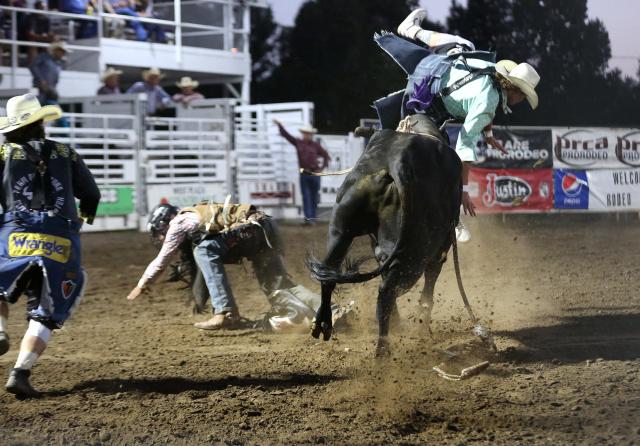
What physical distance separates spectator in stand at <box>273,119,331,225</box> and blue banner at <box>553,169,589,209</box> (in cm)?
390

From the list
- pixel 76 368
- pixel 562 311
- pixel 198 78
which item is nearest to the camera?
pixel 76 368

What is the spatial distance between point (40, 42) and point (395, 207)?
36.1ft

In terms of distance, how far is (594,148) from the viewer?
15594mm

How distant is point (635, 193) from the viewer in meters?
15.7

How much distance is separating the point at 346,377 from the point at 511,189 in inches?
423

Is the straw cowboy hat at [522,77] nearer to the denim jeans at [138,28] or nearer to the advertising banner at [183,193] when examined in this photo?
the advertising banner at [183,193]

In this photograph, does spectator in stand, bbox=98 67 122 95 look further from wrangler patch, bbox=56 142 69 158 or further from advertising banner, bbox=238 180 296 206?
wrangler patch, bbox=56 142 69 158

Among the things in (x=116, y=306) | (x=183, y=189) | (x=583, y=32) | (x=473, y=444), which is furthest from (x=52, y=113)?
(x=583, y=32)

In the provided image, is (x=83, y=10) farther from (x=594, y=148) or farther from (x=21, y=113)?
(x=21, y=113)

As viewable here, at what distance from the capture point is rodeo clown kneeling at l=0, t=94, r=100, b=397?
15.3 ft

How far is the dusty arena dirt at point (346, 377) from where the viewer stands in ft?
13.1

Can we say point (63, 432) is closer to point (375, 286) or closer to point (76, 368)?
point (76, 368)

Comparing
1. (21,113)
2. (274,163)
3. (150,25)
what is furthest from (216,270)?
(150,25)

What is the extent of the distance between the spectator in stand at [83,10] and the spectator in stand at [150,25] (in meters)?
1.17
